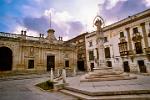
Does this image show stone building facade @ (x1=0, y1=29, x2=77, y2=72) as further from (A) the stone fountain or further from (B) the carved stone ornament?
(A) the stone fountain

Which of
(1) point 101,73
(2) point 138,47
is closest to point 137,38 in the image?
(2) point 138,47

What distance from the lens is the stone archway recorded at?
855 inches

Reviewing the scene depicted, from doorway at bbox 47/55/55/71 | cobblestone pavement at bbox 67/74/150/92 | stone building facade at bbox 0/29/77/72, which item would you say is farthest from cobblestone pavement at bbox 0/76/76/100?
doorway at bbox 47/55/55/71

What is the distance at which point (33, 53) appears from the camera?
24734 millimetres

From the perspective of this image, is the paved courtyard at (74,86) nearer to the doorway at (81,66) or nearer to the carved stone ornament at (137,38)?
the carved stone ornament at (137,38)

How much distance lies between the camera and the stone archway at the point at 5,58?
2172 centimetres

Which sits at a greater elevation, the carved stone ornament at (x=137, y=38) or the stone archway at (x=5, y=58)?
the carved stone ornament at (x=137, y=38)

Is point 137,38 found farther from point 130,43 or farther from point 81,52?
point 81,52

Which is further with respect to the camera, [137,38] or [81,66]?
[81,66]

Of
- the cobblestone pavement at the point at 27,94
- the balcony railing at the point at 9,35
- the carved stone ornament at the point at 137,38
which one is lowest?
the cobblestone pavement at the point at 27,94

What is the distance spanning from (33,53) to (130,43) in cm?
1846

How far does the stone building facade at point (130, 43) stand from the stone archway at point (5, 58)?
63.6ft

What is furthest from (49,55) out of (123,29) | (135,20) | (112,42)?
(135,20)

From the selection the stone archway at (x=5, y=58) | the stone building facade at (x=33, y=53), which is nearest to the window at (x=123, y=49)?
the stone building facade at (x=33, y=53)
